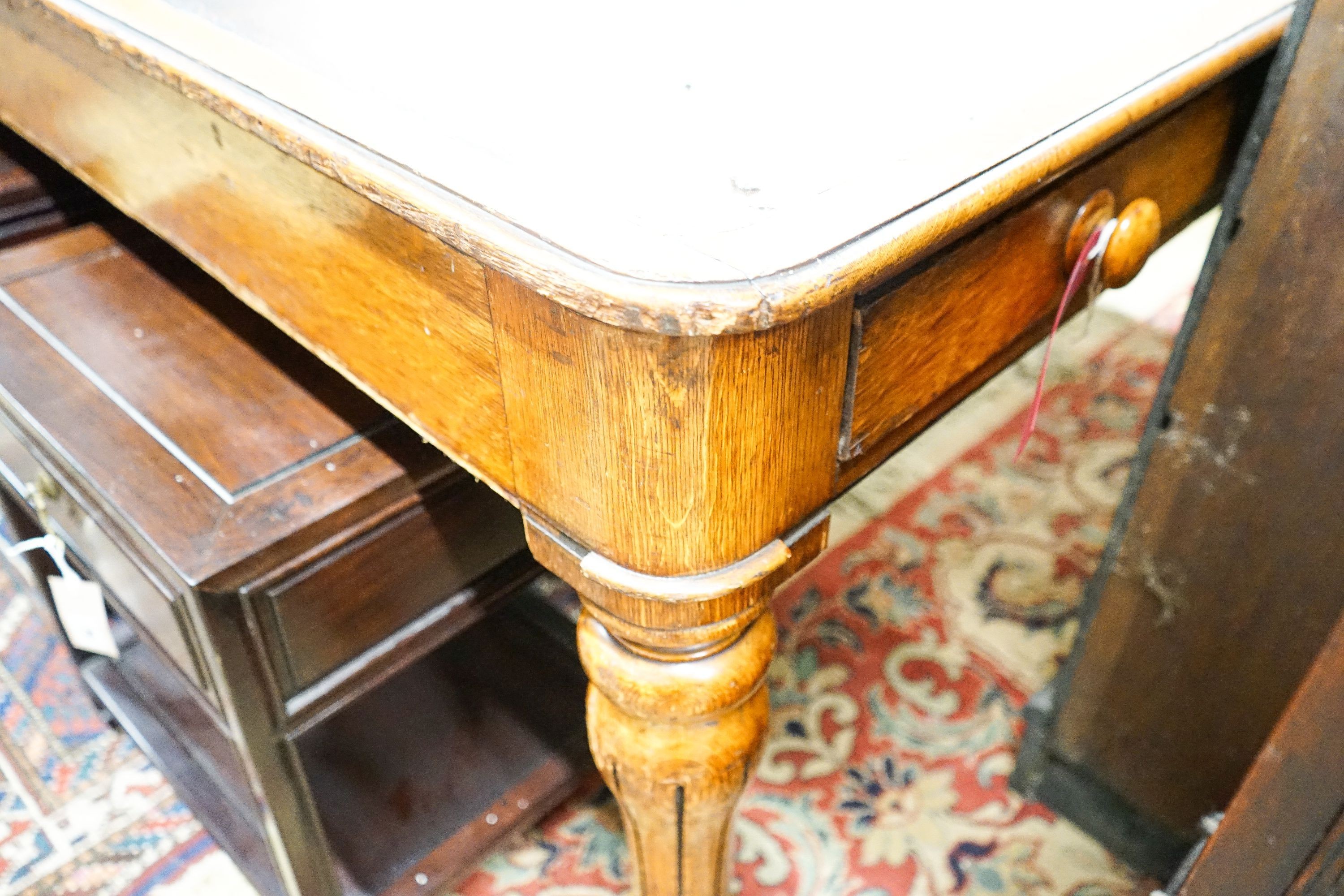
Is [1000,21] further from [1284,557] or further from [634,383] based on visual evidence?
[1284,557]

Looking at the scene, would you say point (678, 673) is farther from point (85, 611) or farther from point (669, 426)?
point (85, 611)

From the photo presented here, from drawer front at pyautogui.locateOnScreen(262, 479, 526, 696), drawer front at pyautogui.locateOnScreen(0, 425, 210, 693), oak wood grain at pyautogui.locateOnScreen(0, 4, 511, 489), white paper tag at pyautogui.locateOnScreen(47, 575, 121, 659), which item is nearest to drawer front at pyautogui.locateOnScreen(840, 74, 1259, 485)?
oak wood grain at pyautogui.locateOnScreen(0, 4, 511, 489)

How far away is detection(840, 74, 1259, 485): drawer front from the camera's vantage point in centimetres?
42

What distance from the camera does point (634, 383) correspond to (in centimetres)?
34

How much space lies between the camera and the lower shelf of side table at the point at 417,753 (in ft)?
2.73

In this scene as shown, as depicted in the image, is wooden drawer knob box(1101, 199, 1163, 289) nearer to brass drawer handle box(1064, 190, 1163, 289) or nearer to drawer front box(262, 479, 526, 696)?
brass drawer handle box(1064, 190, 1163, 289)

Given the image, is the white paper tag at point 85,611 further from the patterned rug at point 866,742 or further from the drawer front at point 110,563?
the patterned rug at point 866,742

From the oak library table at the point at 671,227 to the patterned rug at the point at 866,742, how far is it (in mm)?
357

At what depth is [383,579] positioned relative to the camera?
0.64 m

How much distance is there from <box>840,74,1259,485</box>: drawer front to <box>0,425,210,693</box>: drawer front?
0.43 metres

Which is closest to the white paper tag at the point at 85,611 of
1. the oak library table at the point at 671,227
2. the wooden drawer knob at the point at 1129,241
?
the oak library table at the point at 671,227

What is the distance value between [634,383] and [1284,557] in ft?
1.81

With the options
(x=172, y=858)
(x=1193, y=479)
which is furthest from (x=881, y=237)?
(x=172, y=858)

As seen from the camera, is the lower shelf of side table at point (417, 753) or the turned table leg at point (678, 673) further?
the lower shelf of side table at point (417, 753)
